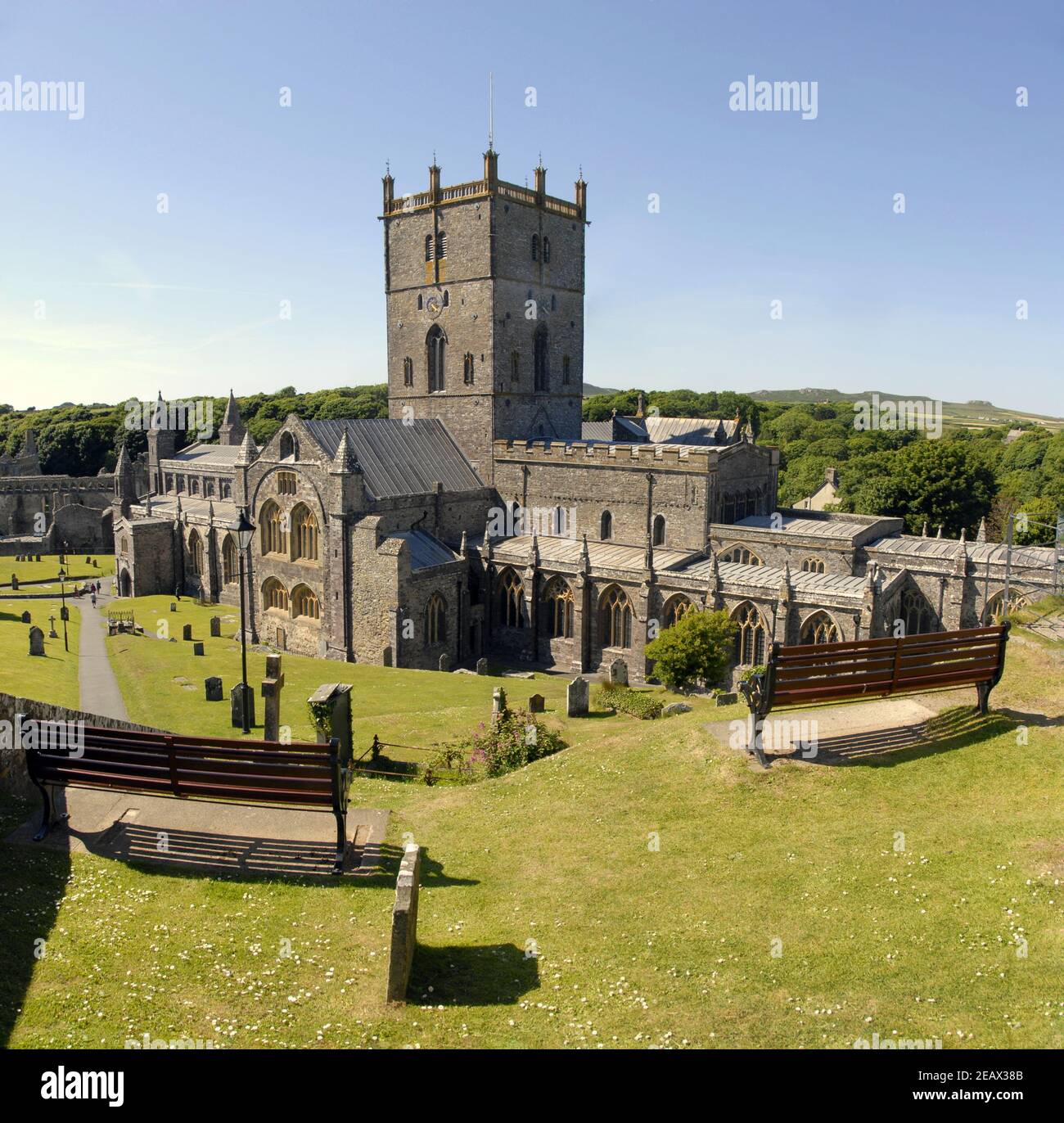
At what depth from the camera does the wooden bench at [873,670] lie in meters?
13.3

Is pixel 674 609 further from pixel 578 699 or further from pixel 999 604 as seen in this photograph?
pixel 999 604

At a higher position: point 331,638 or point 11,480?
point 11,480

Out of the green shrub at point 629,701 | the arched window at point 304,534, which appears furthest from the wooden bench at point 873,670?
the arched window at point 304,534

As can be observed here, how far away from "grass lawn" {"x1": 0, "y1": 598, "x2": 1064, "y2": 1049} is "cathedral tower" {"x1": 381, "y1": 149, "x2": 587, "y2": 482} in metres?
32.4

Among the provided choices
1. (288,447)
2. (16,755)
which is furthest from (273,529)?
(16,755)

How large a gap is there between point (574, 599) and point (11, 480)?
65.7 meters

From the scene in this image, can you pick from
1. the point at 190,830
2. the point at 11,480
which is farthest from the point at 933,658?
the point at 11,480

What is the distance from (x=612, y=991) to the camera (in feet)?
28.5

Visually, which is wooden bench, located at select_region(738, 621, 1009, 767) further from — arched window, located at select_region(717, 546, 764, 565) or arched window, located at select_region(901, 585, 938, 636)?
arched window, located at select_region(717, 546, 764, 565)

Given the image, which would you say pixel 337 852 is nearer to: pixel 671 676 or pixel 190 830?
pixel 190 830

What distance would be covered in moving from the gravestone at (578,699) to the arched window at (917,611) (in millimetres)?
15696

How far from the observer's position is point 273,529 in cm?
4162

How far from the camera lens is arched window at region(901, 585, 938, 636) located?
1353 inches

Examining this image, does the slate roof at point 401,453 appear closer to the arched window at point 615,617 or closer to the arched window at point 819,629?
the arched window at point 615,617
